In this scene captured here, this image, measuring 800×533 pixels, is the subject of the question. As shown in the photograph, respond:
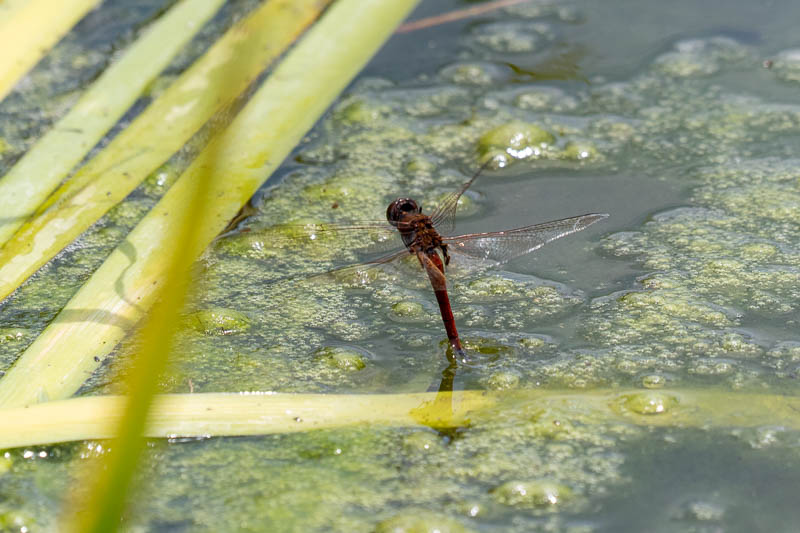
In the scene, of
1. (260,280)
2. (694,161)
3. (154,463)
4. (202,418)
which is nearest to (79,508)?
(154,463)

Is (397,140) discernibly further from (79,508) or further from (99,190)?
(79,508)

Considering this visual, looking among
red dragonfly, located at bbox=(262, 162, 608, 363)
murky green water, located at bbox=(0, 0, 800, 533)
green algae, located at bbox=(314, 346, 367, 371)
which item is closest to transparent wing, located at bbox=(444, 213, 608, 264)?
red dragonfly, located at bbox=(262, 162, 608, 363)

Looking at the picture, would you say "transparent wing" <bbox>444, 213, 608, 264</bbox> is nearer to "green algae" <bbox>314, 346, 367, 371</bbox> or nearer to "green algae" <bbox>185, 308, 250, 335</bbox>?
"green algae" <bbox>314, 346, 367, 371</bbox>

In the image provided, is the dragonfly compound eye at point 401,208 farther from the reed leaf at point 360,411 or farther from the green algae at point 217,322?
the reed leaf at point 360,411

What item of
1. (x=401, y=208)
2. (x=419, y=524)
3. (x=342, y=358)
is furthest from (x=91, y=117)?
(x=419, y=524)

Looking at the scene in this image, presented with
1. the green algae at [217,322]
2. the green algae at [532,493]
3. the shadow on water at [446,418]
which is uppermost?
the green algae at [217,322]

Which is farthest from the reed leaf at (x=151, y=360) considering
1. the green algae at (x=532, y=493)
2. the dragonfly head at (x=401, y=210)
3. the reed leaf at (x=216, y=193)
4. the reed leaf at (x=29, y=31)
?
the reed leaf at (x=29, y=31)
